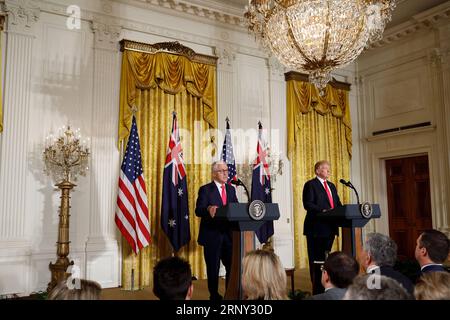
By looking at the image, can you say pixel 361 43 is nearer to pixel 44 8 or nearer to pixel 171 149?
pixel 171 149

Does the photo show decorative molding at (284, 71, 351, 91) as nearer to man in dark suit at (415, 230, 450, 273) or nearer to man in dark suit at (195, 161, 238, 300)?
man in dark suit at (195, 161, 238, 300)

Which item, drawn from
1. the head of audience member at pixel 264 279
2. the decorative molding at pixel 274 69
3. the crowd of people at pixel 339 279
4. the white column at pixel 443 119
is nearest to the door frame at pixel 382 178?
the white column at pixel 443 119

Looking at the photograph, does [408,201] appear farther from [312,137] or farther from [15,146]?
[15,146]

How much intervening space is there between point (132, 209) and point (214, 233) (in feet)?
5.95

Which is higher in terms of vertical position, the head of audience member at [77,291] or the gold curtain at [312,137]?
the gold curtain at [312,137]

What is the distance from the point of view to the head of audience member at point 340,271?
→ 2072mm

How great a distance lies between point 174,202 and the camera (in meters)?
6.35

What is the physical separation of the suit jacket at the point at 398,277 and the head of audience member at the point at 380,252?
A: 57mm

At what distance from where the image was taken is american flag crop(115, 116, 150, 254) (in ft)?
19.2

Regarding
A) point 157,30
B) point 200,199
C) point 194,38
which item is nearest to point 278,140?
point 194,38

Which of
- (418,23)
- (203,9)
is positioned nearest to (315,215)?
(203,9)

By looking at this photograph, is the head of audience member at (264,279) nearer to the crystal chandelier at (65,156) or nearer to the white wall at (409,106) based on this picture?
the crystal chandelier at (65,156)

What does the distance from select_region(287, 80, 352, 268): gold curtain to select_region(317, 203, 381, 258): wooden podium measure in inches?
139

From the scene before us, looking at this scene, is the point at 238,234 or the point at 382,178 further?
the point at 382,178
